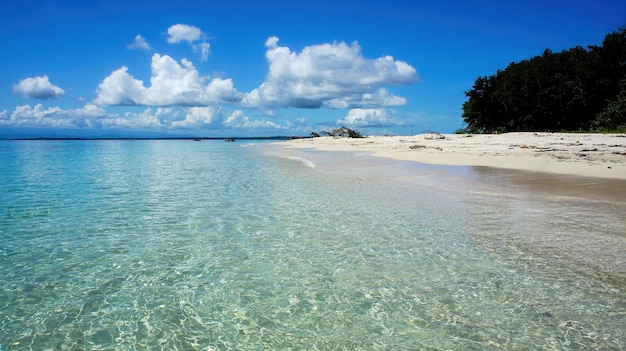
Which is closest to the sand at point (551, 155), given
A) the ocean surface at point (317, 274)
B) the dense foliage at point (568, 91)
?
the ocean surface at point (317, 274)

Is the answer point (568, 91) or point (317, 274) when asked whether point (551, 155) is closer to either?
point (317, 274)

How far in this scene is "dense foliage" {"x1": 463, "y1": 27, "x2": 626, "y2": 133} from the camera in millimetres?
45281

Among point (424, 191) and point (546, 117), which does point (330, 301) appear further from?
point (546, 117)

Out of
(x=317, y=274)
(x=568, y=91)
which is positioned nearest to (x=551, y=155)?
(x=317, y=274)

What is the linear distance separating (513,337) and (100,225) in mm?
8065

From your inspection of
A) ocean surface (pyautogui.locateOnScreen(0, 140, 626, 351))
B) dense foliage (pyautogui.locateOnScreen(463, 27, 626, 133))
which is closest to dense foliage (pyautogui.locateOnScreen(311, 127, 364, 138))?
dense foliage (pyautogui.locateOnScreen(463, 27, 626, 133))

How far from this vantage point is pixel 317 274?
5.68 meters

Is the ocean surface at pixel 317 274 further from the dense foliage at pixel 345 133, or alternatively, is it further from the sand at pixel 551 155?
the dense foliage at pixel 345 133

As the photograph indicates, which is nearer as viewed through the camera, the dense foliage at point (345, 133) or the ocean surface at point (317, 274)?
the ocean surface at point (317, 274)

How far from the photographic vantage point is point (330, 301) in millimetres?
4816

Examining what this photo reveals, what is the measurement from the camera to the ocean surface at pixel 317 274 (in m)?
4.07

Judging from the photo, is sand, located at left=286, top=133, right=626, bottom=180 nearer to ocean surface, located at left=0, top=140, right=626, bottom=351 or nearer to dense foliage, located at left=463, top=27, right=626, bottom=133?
ocean surface, located at left=0, top=140, right=626, bottom=351

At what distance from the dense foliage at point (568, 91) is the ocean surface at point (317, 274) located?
134ft

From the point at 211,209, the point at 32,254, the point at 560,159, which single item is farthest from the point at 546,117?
the point at 32,254
